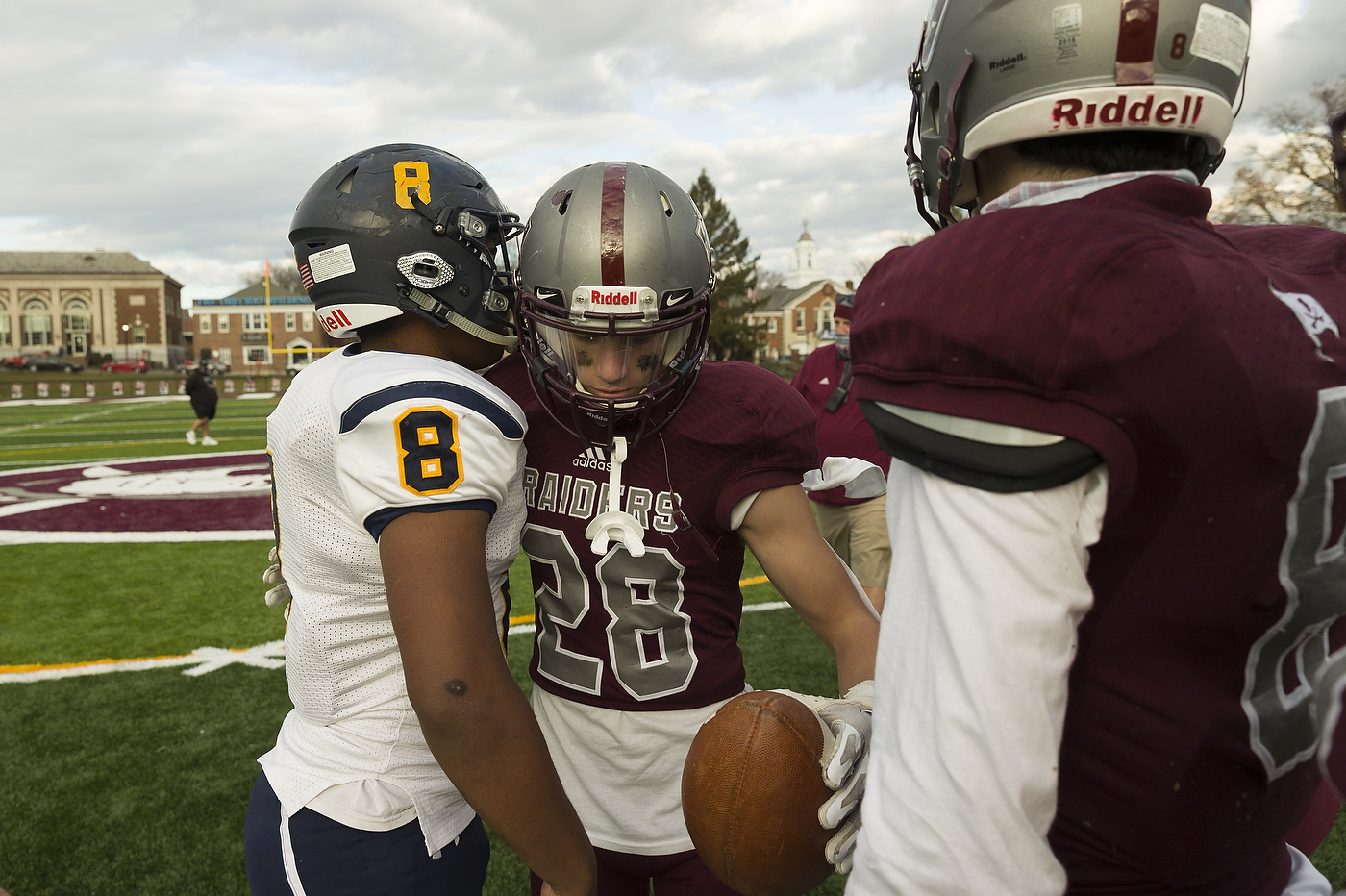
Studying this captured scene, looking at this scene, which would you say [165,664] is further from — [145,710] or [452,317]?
[452,317]

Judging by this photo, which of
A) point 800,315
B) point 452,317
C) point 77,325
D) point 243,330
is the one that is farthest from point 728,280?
point 77,325

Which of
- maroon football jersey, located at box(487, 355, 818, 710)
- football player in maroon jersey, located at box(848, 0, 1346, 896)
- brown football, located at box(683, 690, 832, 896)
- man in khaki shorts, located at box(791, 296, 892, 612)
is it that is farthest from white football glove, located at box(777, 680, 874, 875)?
man in khaki shorts, located at box(791, 296, 892, 612)

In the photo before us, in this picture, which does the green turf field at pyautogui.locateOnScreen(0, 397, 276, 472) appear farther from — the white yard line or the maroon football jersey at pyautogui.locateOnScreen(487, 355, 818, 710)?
the maroon football jersey at pyautogui.locateOnScreen(487, 355, 818, 710)

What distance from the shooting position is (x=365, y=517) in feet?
4.58

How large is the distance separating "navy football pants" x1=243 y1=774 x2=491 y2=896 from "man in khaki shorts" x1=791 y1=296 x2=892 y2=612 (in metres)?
3.74

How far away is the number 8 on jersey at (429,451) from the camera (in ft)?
4.47

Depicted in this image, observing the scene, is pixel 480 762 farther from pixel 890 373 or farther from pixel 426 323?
pixel 426 323

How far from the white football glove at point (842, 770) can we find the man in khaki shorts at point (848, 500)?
3.81 metres

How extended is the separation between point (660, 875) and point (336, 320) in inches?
59.6

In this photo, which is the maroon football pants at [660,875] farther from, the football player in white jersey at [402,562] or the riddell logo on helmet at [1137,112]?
the riddell logo on helmet at [1137,112]

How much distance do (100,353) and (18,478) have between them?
60393 millimetres

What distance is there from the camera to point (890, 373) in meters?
0.96

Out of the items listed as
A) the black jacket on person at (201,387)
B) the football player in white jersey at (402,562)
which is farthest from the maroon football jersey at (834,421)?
the black jacket on person at (201,387)

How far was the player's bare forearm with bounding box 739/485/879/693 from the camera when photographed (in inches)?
70.4
